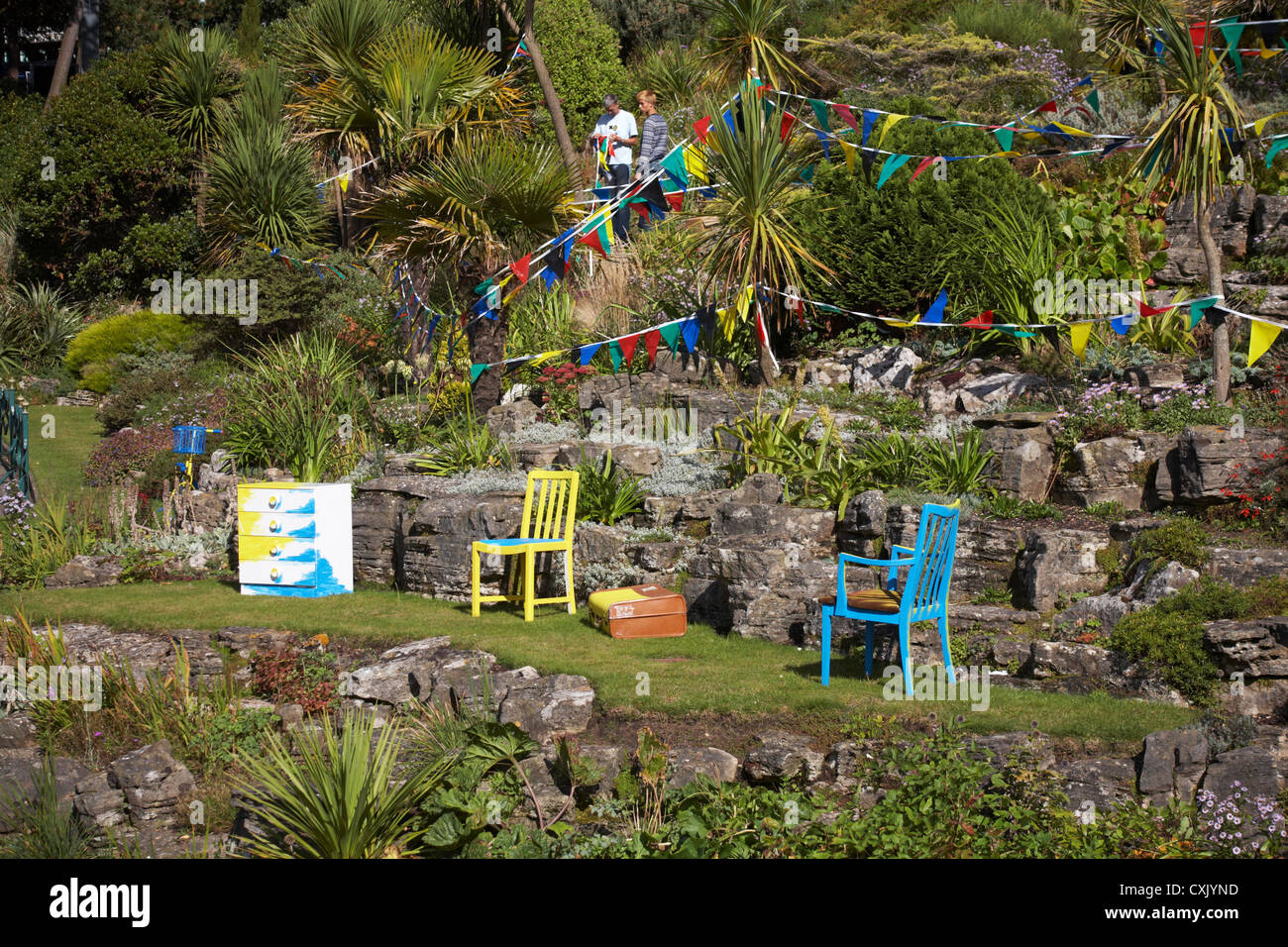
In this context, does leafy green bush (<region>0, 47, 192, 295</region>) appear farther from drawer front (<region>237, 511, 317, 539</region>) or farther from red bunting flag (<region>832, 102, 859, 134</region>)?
red bunting flag (<region>832, 102, 859, 134</region>)

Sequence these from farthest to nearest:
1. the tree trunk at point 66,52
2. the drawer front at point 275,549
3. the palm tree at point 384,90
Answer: the tree trunk at point 66,52 → the palm tree at point 384,90 → the drawer front at point 275,549

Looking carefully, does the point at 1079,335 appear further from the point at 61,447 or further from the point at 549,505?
the point at 61,447

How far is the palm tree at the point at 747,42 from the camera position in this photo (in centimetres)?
1242

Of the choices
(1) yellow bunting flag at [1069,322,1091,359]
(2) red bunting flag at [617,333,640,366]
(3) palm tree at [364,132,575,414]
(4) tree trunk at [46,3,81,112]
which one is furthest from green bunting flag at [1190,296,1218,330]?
(4) tree trunk at [46,3,81,112]

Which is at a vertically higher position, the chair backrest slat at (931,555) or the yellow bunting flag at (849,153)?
the yellow bunting flag at (849,153)

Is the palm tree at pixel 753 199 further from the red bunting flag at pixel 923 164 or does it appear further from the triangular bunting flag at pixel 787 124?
the red bunting flag at pixel 923 164

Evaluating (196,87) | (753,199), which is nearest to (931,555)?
(753,199)

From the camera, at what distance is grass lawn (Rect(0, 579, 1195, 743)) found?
6324mm

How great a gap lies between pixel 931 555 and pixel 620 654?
2269 mm

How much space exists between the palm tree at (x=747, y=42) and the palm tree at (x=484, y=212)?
2.23m

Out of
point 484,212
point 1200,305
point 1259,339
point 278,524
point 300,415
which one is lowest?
point 278,524

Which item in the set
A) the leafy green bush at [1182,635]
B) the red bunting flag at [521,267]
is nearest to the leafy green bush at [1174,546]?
the leafy green bush at [1182,635]

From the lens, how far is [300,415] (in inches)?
468

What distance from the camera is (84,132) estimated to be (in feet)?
62.2
